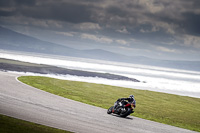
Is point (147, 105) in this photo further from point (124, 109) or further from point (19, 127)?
point (19, 127)

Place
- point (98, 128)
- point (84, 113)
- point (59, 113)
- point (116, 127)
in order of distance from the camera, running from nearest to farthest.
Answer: point (98, 128) → point (116, 127) → point (59, 113) → point (84, 113)

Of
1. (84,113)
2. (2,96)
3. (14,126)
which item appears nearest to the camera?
(14,126)

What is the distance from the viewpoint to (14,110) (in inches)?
597

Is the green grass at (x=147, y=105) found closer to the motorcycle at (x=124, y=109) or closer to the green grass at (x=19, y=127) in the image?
the motorcycle at (x=124, y=109)

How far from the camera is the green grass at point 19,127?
11.6 metres

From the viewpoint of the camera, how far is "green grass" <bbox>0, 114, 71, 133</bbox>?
11.6 meters

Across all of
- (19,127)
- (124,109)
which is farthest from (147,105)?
(19,127)

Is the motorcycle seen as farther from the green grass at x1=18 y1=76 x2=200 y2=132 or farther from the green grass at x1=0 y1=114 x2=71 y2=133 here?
the green grass at x1=0 y1=114 x2=71 y2=133

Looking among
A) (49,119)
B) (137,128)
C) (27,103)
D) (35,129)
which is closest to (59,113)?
(49,119)

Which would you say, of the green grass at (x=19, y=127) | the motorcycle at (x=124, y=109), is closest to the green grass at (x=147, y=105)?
the motorcycle at (x=124, y=109)

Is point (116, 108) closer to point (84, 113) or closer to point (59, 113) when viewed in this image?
point (84, 113)

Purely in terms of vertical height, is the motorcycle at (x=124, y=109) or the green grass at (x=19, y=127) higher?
the motorcycle at (x=124, y=109)

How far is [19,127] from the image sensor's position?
12094 mm

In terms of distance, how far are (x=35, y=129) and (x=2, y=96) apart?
8085 millimetres
